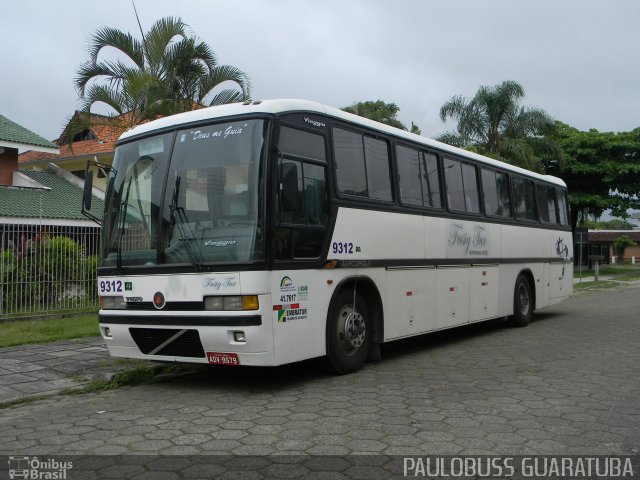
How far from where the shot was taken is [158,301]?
22.8 ft

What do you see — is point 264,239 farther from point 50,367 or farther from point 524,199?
point 524,199

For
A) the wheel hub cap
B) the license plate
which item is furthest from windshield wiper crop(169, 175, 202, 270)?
the wheel hub cap

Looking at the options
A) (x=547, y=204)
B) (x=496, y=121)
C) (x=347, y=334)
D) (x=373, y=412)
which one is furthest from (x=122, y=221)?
(x=496, y=121)

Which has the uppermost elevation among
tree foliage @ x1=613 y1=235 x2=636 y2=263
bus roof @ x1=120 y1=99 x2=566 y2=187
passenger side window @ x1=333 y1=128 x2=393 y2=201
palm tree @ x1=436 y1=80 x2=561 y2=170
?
palm tree @ x1=436 y1=80 x2=561 y2=170

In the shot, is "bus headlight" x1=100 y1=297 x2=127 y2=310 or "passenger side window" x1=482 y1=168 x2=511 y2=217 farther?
"passenger side window" x1=482 y1=168 x2=511 y2=217

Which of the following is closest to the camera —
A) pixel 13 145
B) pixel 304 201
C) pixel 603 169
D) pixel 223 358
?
pixel 223 358

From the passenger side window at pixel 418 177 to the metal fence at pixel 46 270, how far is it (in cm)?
741

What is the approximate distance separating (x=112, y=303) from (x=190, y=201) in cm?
159

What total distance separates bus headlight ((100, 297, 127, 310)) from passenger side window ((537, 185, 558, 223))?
32.5 ft

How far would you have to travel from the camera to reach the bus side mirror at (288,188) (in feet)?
22.0

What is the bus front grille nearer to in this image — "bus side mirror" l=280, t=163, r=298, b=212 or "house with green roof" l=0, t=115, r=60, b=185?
"bus side mirror" l=280, t=163, r=298, b=212

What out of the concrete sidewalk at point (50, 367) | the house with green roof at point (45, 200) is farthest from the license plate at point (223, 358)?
the house with green roof at point (45, 200)

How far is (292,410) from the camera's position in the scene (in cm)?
605

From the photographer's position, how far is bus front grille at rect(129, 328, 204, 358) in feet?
22.3
